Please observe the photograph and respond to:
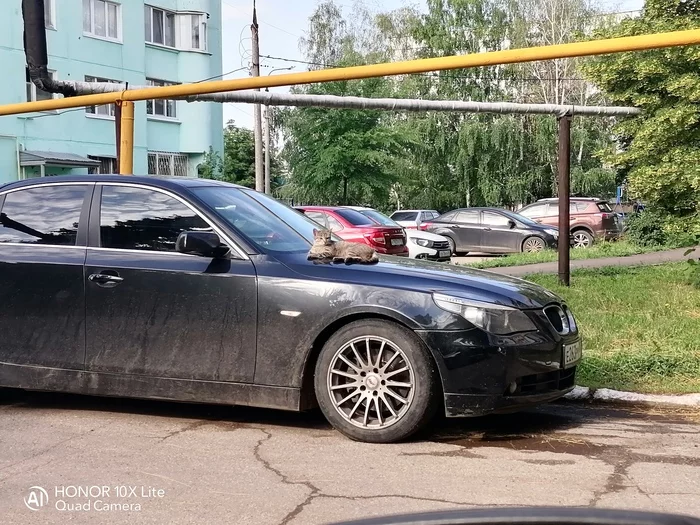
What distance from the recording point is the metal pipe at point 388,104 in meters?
10.7

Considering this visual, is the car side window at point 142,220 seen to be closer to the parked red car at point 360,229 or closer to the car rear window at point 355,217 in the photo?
the parked red car at point 360,229

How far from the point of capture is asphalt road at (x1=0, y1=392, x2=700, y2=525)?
4277mm

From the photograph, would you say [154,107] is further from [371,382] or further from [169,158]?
[371,382]

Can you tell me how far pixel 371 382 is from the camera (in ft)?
17.9

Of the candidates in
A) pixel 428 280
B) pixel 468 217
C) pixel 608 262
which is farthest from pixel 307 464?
pixel 468 217

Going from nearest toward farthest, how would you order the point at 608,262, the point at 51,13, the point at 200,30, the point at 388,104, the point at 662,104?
the point at 388,104
the point at 662,104
the point at 608,262
the point at 51,13
the point at 200,30

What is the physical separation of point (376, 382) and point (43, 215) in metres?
2.75

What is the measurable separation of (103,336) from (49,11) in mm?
28059

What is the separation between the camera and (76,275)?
605cm

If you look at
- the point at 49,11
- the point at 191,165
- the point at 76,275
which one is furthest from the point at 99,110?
the point at 76,275

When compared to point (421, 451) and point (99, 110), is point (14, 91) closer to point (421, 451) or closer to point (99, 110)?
point (99, 110)

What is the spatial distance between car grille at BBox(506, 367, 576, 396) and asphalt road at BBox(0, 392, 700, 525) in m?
0.31

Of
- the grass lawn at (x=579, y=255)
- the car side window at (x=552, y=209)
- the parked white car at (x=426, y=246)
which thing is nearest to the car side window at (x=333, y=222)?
the parked white car at (x=426, y=246)

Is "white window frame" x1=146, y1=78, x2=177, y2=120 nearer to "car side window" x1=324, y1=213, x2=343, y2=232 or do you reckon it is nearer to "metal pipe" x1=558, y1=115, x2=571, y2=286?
"car side window" x1=324, y1=213, x2=343, y2=232
